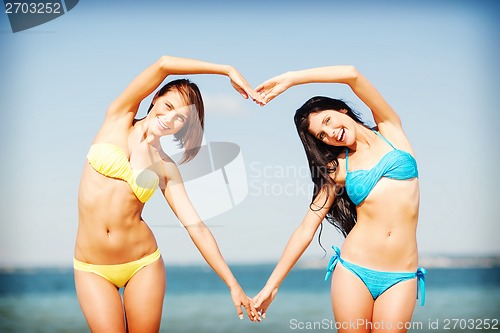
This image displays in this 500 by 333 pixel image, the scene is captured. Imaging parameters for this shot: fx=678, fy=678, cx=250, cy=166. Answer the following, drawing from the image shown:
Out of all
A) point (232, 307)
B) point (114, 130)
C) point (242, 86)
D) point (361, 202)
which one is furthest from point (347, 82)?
point (232, 307)

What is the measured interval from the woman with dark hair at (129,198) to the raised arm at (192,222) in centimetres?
3

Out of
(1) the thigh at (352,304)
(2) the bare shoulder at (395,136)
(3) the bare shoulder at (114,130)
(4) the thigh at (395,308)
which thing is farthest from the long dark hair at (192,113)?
(4) the thigh at (395,308)

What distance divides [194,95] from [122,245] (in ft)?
3.64

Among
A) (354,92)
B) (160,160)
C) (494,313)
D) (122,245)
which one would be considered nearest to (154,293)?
(122,245)

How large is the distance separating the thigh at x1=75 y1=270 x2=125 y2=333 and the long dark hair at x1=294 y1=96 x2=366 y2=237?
59.0 inches

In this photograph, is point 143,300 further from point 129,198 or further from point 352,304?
point 352,304

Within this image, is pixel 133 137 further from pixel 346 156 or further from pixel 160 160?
pixel 346 156

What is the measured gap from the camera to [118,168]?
441 cm

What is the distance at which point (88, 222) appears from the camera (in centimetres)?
443

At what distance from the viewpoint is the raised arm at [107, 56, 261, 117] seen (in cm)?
445

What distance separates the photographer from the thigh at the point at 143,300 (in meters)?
4.38

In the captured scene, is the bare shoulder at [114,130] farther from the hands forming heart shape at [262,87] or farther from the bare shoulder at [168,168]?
the hands forming heart shape at [262,87]

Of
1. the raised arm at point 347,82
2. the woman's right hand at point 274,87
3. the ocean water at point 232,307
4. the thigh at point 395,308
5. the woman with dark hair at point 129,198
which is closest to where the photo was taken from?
the thigh at point 395,308

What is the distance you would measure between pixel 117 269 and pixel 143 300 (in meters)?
0.26
